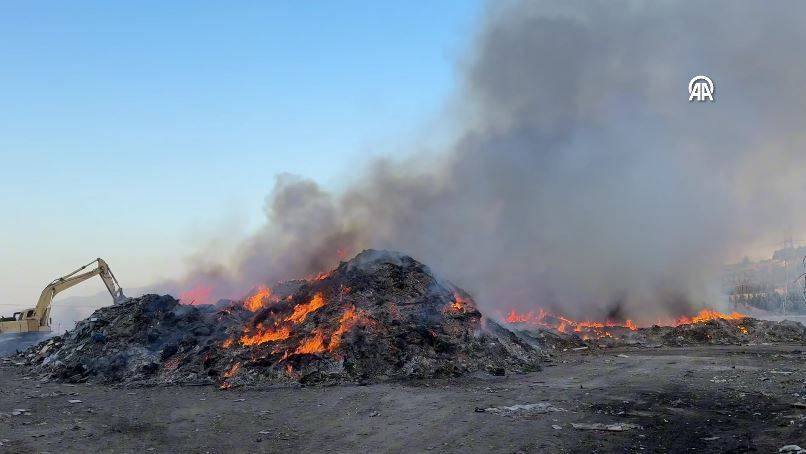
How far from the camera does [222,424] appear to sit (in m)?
11.4

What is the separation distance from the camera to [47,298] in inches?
1215

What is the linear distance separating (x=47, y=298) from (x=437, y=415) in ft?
97.4

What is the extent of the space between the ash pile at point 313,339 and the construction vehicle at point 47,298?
8415mm

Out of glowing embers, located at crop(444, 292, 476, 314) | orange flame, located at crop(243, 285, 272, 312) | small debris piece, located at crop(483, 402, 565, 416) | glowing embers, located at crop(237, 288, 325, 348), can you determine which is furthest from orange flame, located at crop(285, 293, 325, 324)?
small debris piece, located at crop(483, 402, 565, 416)

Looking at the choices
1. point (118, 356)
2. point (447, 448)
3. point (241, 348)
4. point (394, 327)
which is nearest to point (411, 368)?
point (394, 327)

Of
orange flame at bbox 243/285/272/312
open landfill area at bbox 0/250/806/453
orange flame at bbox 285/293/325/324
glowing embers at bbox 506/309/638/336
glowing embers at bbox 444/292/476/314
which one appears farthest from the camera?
glowing embers at bbox 506/309/638/336

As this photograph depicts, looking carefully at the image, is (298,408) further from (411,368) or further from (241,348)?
(241,348)

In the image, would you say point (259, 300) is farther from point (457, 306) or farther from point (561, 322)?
point (561, 322)

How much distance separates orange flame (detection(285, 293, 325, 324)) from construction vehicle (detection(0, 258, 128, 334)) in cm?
1613

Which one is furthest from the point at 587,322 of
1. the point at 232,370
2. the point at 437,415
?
the point at 437,415

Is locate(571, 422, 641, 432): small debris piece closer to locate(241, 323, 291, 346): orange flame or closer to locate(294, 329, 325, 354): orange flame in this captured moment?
locate(294, 329, 325, 354): orange flame

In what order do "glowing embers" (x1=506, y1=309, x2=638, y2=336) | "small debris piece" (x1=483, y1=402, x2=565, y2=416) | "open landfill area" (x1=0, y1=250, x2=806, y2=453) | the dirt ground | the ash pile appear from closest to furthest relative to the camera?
the dirt ground
"open landfill area" (x1=0, y1=250, x2=806, y2=453)
"small debris piece" (x1=483, y1=402, x2=565, y2=416)
the ash pile
"glowing embers" (x1=506, y1=309, x2=638, y2=336)

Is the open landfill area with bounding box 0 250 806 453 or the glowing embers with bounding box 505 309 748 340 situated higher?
the glowing embers with bounding box 505 309 748 340

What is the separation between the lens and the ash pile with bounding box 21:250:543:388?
1648 cm
